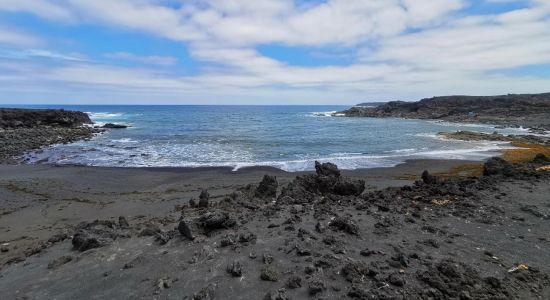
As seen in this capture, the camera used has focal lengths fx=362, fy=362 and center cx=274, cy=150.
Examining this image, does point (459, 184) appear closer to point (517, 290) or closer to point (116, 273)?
point (517, 290)

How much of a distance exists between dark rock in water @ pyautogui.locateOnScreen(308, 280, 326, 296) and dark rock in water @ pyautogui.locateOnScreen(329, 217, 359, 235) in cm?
273

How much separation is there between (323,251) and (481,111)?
3954 inches

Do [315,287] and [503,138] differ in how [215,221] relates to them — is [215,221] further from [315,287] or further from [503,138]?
[503,138]

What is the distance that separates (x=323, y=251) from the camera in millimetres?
7770

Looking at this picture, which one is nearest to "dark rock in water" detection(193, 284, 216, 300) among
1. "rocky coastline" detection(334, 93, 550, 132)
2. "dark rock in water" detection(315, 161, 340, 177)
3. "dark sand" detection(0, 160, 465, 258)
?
"dark sand" detection(0, 160, 465, 258)

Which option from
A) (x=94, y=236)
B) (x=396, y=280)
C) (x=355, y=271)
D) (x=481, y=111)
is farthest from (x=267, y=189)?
(x=481, y=111)

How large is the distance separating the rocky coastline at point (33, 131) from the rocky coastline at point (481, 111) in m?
64.3

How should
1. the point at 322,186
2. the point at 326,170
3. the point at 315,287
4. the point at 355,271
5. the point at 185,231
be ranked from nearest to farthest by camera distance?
the point at 315,287
the point at 355,271
the point at 185,231
the point at 322,186
the point at 326,170

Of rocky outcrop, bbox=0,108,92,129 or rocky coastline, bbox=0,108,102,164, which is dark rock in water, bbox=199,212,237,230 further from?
rocky outcrop, bbox=0,108,92,129

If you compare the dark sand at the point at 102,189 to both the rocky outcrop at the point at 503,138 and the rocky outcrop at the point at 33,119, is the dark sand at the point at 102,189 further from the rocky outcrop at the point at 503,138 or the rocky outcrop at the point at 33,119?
the rocky outcrop at the point at 33,119

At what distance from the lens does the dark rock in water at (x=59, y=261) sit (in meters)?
8.30

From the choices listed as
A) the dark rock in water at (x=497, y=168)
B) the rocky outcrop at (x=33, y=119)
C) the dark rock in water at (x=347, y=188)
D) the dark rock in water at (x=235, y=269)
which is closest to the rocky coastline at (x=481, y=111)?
the dark rock in water at (x=497, y=168)

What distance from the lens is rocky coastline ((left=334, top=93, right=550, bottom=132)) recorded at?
7318cm

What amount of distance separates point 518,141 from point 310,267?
133 feet
